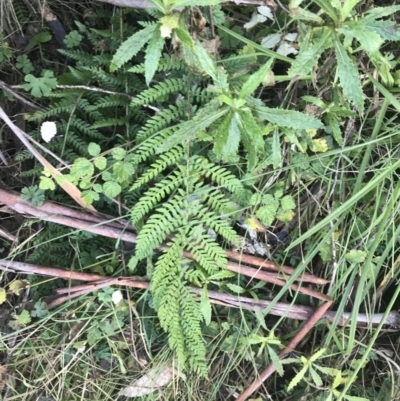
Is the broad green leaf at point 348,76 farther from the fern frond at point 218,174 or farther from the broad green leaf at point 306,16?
the fern frond at point 218,174

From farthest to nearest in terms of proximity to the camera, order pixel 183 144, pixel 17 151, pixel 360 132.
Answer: pixel 17 151
pixel 360 132
pixel 183 144

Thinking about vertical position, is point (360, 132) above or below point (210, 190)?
above

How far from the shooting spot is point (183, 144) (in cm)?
146

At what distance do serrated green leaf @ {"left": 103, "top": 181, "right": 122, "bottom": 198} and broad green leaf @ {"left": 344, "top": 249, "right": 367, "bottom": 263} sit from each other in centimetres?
77

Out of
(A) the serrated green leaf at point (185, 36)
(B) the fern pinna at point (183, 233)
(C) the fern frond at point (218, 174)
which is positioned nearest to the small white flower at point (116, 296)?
(B) the fern pinna at point (183, 233)

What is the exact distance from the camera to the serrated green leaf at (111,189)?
4.91ft

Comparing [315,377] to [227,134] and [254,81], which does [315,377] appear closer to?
[227,134]

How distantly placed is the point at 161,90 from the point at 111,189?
340mm

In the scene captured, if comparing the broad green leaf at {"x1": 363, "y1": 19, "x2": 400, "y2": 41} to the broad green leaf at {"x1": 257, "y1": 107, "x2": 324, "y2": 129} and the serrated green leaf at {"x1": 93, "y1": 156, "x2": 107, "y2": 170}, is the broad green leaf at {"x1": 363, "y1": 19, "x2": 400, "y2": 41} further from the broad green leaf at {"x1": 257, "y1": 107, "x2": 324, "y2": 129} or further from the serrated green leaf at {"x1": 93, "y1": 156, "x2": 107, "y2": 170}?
the serrated green leaf at {"x1": 93, "y1": 156, "x2": 107, "y2": 170}

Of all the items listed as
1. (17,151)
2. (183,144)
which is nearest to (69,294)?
(17,151)

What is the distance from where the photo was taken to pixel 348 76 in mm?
1214

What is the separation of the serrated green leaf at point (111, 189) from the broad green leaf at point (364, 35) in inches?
30.6

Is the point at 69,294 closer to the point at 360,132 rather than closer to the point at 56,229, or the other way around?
the point at 56,229

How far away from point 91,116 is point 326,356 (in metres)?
1.14
